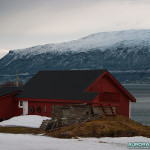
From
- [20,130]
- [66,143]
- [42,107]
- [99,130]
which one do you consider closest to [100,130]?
[99,130]

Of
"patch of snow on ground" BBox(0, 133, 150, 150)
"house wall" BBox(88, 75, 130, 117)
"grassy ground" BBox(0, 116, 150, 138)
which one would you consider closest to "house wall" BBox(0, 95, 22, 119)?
"house wall" BBox(88, 75, 130, 117)

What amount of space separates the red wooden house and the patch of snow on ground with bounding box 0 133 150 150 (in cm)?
1134

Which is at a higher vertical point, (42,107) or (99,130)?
(42,107)

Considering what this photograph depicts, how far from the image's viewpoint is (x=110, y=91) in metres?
44.8

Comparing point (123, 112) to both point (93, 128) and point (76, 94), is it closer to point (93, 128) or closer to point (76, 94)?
point (76, 94)

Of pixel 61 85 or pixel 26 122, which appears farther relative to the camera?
pixel 61 85

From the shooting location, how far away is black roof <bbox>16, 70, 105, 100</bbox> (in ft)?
136

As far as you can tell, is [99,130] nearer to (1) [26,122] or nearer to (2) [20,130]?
(2) [20,130]

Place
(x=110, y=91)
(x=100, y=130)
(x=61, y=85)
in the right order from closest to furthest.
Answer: (x=100, y=130)
(x=61, y=85)
(x=110, y=91)

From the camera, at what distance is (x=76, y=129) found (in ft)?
101

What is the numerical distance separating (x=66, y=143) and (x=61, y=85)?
19.0 meters

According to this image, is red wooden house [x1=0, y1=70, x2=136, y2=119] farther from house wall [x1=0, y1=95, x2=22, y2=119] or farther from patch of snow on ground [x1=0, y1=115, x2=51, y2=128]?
patch of snow on ground [x1=0, y1=115, x2=51, y2=128]

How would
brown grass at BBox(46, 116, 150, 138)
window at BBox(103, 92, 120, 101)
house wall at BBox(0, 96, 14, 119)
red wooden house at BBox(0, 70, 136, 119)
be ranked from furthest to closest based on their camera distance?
house wall at BBox(0, 96, 14, 119) → window at BBox(103, 92, 120, 101) → red wooden house at BBox(0, 70, 136, 119) → brown grass at BBox(46, 116, 150, 138)

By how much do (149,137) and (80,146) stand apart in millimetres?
7921
